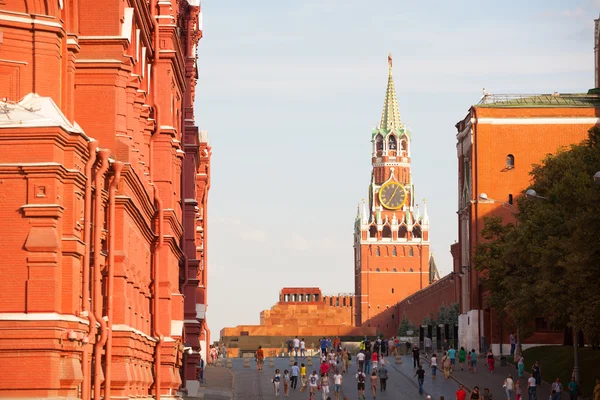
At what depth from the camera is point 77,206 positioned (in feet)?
79.7

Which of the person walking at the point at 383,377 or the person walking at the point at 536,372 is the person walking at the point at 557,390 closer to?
the person walking at the point at 536,372

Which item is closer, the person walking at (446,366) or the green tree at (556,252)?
the green tree at (556,252)

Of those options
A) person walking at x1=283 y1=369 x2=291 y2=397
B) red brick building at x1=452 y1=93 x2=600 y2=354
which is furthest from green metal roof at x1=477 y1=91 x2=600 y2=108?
person walking at x1=283 y1=369 x2=291 y2=397

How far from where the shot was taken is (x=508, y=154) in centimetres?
9388

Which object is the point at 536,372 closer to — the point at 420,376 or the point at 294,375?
the point at 420,376

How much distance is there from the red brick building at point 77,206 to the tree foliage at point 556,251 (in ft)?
54.5

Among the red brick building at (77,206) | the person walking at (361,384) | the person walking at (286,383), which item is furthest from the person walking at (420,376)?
the red brick building at (77,206)

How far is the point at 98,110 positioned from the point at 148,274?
794 cm

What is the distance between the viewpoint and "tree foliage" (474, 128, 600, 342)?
47.8 meters

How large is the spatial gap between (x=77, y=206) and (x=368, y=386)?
1738 inches

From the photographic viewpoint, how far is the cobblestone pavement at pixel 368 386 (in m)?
62.2

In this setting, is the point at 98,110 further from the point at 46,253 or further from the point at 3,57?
the point at 46,253

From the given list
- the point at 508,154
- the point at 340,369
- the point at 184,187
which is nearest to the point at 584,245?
the point at 184,187

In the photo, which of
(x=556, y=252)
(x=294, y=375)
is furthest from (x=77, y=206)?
(x=294, y=375)
